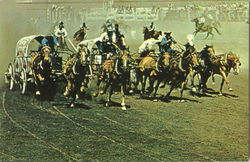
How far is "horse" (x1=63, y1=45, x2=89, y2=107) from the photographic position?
4613mm

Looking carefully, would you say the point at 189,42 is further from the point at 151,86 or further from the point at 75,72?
the point at 75,72

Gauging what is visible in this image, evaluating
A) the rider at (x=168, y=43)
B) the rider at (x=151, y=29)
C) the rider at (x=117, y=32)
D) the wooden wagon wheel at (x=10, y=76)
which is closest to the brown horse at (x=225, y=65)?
the rider at (x=168, y=43)

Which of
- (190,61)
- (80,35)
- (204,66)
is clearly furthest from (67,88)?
(204,66)

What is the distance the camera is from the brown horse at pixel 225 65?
15.8 ft

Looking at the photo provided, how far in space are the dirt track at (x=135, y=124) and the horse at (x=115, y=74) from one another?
0.34ft

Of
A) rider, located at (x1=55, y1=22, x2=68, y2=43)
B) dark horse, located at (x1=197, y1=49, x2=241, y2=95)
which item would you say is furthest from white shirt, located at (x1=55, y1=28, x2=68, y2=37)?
dark horse, located at (x1=197, y1=49, x2=241, y2=95)

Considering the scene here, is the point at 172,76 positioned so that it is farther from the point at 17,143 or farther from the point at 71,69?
the point at 17,143

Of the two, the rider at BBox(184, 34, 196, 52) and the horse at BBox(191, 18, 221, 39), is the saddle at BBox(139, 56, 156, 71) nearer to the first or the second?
the rider at BBox(184, 34, 196, 52)

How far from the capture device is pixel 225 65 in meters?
4.82

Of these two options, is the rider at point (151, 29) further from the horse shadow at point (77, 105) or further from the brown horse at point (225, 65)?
the horse shadow at point (77, 105)

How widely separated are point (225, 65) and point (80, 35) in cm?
155

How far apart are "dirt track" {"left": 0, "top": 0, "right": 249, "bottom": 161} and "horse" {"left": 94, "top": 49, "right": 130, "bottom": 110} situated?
10 cm

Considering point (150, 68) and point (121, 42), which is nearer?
point (121, 42)

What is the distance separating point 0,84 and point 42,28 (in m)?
0.70
